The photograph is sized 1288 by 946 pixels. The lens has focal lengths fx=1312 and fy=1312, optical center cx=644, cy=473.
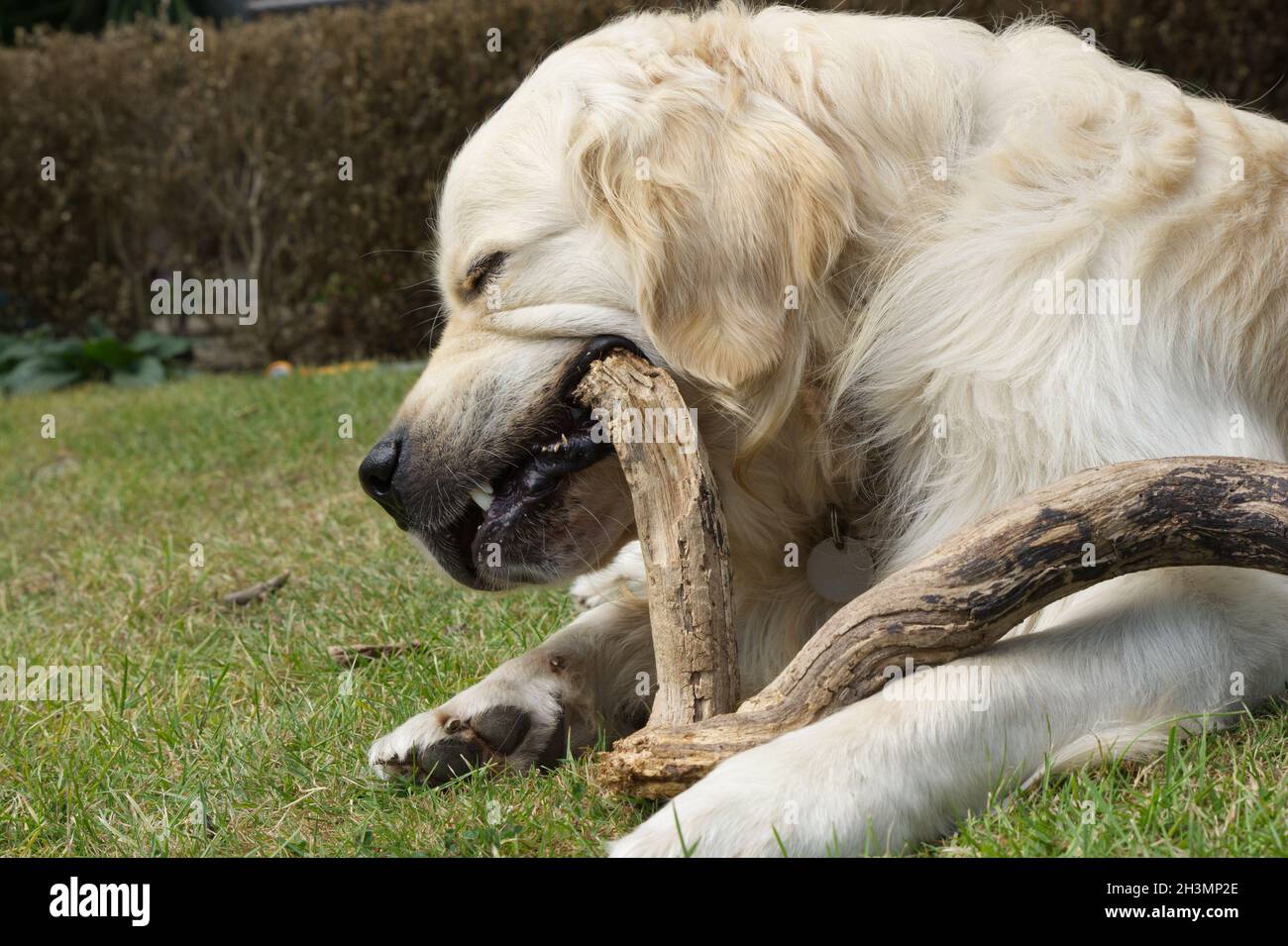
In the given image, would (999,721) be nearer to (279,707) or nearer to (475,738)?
(475,738)

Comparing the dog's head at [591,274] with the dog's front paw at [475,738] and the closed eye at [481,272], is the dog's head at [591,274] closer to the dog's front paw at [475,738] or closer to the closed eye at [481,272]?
the closed eye at [481,272]

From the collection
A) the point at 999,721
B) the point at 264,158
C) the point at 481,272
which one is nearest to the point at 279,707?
the point at 481,272

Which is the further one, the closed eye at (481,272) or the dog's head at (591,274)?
the closed eye at (481,272)

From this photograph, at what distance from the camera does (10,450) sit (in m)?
6.96

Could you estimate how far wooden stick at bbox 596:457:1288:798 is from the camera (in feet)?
6.88

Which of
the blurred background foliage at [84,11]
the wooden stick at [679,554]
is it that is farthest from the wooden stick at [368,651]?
the blurred background foliage at [84,11]

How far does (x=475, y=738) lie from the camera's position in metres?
2.52

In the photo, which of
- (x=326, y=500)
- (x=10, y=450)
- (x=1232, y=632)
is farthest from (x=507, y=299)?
(x=10, y=450)

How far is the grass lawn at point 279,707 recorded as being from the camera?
205cm

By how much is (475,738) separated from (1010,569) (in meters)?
1.06

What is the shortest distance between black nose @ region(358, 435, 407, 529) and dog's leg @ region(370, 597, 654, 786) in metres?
0.43

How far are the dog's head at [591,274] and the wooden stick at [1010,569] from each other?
24.9 inches

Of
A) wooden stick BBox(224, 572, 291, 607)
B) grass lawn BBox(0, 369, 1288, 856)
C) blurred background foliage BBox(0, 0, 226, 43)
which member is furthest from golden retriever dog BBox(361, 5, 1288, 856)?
blurred background foliage BBox(0, 0, 226, 43)
